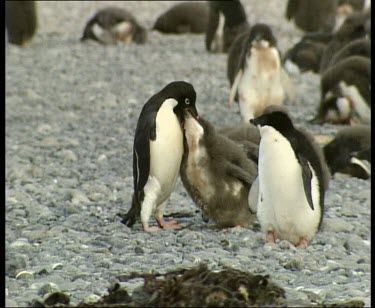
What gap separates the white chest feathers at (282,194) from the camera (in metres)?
5.25

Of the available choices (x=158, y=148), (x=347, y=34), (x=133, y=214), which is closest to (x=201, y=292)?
(x=158, y=148)

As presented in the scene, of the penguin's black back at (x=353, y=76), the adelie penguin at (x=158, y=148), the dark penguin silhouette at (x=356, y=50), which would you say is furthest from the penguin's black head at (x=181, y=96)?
the dark penguin silhouette at (x=356, y=50)

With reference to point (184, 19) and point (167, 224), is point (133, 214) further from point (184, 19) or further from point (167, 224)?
point (184, 19)

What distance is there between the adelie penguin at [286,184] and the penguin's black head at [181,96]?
0.49 metres

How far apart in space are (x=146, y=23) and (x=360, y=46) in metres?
7.77

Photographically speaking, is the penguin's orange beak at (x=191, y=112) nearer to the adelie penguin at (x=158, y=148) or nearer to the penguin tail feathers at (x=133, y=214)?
the adelie penguin at (x=158, y=148)

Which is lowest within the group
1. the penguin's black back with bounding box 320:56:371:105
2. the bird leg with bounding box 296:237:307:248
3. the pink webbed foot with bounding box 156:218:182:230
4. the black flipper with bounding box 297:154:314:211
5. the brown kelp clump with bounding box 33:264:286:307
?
the pink webbed foot with bounding box 156:218:182:230

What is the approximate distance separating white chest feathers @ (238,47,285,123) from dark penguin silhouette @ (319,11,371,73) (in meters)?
3.12

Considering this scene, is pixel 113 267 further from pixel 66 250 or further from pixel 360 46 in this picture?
pixel 360 46

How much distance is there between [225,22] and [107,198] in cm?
695

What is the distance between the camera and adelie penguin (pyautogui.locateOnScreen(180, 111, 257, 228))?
5691 mm

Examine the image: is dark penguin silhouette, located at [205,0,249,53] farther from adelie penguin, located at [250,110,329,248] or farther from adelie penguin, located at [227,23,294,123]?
adelie penguin, located at [250,110,329,248]

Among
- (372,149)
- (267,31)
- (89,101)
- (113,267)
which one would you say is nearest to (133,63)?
(89,101)

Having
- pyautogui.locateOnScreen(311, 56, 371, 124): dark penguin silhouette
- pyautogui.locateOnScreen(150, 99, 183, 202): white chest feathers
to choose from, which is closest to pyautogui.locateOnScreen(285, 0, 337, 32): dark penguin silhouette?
pyautogui.locateOnScreen(311, 56, 371, 124): dark penguin silhouette
